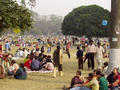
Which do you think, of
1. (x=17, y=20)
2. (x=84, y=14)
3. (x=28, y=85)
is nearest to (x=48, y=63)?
(x=17, y=20)

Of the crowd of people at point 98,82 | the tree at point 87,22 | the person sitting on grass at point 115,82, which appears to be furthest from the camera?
the tree at point 87,22

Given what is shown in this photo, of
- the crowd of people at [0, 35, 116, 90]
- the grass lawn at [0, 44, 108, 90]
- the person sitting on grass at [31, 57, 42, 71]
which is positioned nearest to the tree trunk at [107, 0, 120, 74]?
the crowd of people at [0, 35, 116, 90]

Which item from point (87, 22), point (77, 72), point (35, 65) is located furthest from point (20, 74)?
point (87, 22)

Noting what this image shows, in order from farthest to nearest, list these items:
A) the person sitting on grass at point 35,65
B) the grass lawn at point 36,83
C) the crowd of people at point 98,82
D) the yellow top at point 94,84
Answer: the person sitting on grass at point 35,65 < the grass lawn at point 36,83 < the crowd of people at point 98,82 < the yellow top at point 94,84

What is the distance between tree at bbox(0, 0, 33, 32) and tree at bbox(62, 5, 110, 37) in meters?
47.4

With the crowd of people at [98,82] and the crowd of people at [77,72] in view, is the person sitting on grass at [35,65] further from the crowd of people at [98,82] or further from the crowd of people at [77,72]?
the crowd of people at [98,82]

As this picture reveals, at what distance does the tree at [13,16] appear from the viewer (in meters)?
12.8

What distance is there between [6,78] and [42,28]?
482 feet

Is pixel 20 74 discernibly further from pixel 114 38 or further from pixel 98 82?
pixel 98 82

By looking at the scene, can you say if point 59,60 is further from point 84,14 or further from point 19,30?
point 84,14

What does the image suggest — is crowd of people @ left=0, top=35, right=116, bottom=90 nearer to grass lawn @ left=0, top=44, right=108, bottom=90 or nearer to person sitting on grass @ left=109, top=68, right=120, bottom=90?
person sitting on grass @ left=109, top=68, right=120, bottom=90

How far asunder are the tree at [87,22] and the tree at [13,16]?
156 ft

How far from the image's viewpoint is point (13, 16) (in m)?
13.3

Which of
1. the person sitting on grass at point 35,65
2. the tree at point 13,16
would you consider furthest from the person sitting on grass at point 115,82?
the person sitting on grass at point 35,65
